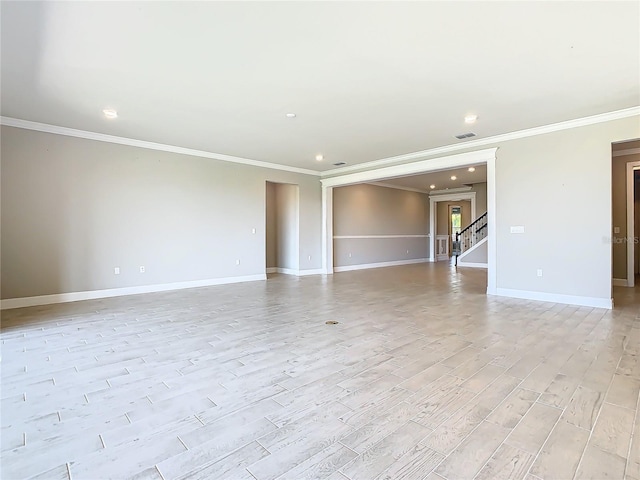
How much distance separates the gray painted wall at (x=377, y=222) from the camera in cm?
1029

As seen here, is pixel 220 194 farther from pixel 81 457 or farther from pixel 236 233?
pixel 81 457

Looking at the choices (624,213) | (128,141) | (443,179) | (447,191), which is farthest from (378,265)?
(128,141)

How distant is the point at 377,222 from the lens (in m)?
11.4

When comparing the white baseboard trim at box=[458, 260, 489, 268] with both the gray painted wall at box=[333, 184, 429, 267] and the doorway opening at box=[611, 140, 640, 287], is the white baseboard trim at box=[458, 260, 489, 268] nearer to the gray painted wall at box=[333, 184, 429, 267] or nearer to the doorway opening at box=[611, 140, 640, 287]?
the gray painted wall at box=[333, 184, 429, 267]

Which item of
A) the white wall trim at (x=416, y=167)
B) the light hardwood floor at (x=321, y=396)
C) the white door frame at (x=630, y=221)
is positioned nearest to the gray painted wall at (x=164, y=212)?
the white wall trim at (x=416, y=167)

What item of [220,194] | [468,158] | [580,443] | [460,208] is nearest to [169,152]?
[220,194]

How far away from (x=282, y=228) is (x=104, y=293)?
15.3 ft

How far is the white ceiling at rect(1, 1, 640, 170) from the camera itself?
2.58 metres

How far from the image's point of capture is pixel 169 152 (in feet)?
21.7

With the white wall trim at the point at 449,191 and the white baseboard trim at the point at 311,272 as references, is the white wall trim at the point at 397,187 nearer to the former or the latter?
the white wall trim at the point at 449,191

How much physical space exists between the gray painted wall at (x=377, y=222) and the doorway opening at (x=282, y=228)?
60.0 inches

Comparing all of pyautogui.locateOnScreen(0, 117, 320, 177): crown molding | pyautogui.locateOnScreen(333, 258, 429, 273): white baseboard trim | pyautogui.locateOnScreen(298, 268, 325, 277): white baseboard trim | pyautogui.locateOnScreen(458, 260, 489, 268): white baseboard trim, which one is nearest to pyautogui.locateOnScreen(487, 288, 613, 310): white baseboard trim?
pyautogui.locateOnScreen(298, 268, 325, 277): white baseboard trim

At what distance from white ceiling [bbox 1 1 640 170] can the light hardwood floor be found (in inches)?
110

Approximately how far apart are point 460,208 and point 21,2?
17305 mm
